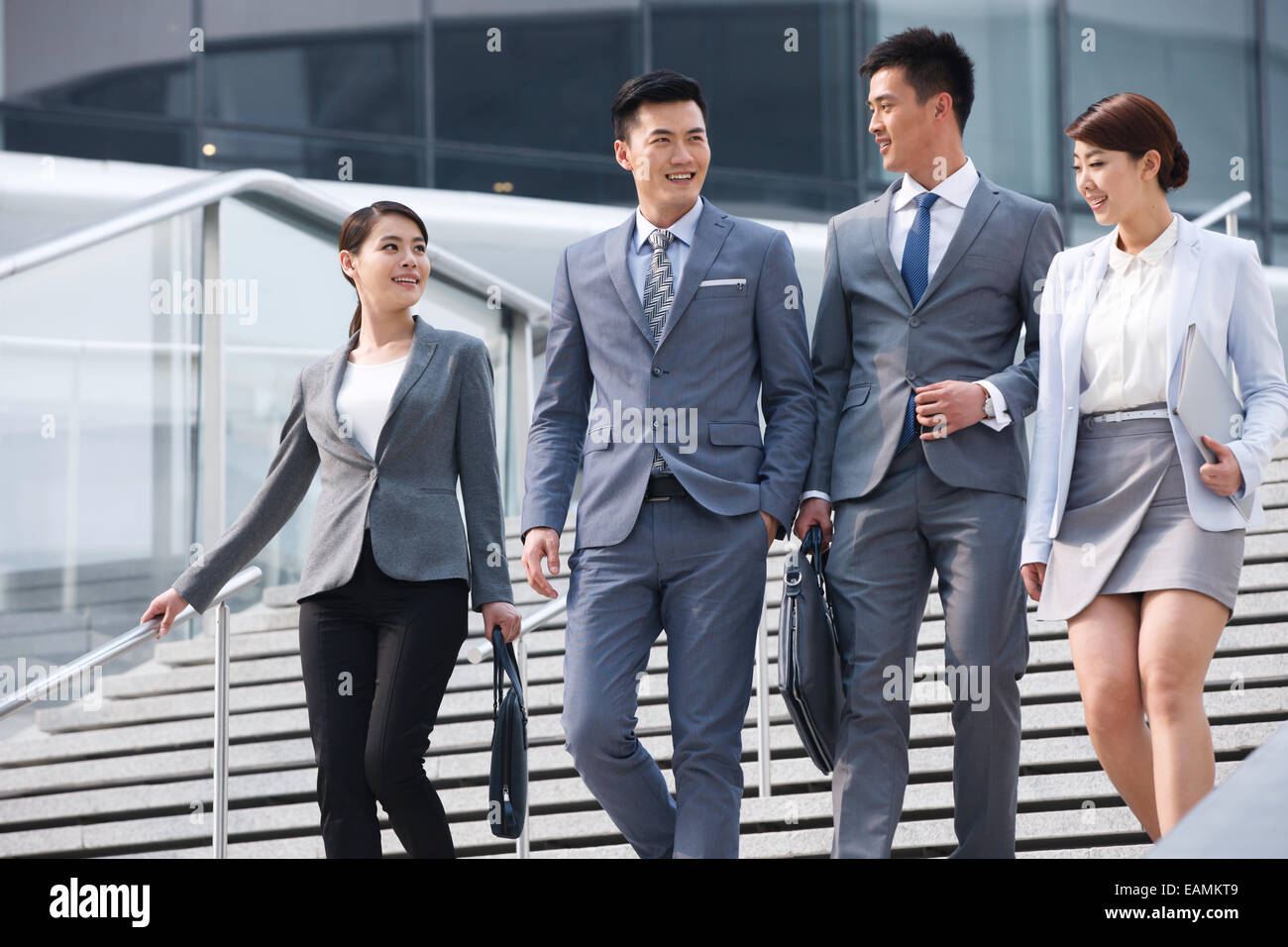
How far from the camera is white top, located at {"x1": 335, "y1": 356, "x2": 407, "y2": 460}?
3.79 m

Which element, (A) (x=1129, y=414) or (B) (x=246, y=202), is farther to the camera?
(B) (x=246, y=202)

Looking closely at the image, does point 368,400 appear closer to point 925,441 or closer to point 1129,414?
point 925,441

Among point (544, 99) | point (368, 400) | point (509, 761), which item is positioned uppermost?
point (544, 99)

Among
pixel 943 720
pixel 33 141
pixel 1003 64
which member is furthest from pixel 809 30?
pixel 943 720

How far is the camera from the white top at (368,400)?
3.79 m

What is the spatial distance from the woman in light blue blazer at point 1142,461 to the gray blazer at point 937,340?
0.29ft

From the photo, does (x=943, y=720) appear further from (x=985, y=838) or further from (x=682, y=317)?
(x=682, y=317)

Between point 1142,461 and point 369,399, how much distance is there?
1807mm

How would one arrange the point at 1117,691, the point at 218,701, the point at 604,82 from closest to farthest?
the point at 1117,691 < the point at 218,701 < the point at 604,82

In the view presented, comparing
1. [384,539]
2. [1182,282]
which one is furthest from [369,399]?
[1182,282]

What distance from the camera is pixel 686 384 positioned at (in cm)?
359

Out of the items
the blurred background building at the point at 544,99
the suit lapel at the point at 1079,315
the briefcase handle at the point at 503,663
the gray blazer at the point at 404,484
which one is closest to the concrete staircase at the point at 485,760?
the briefcase handle at the point at 503,663

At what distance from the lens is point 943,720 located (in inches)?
208

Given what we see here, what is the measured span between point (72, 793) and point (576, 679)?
8.97 ft
